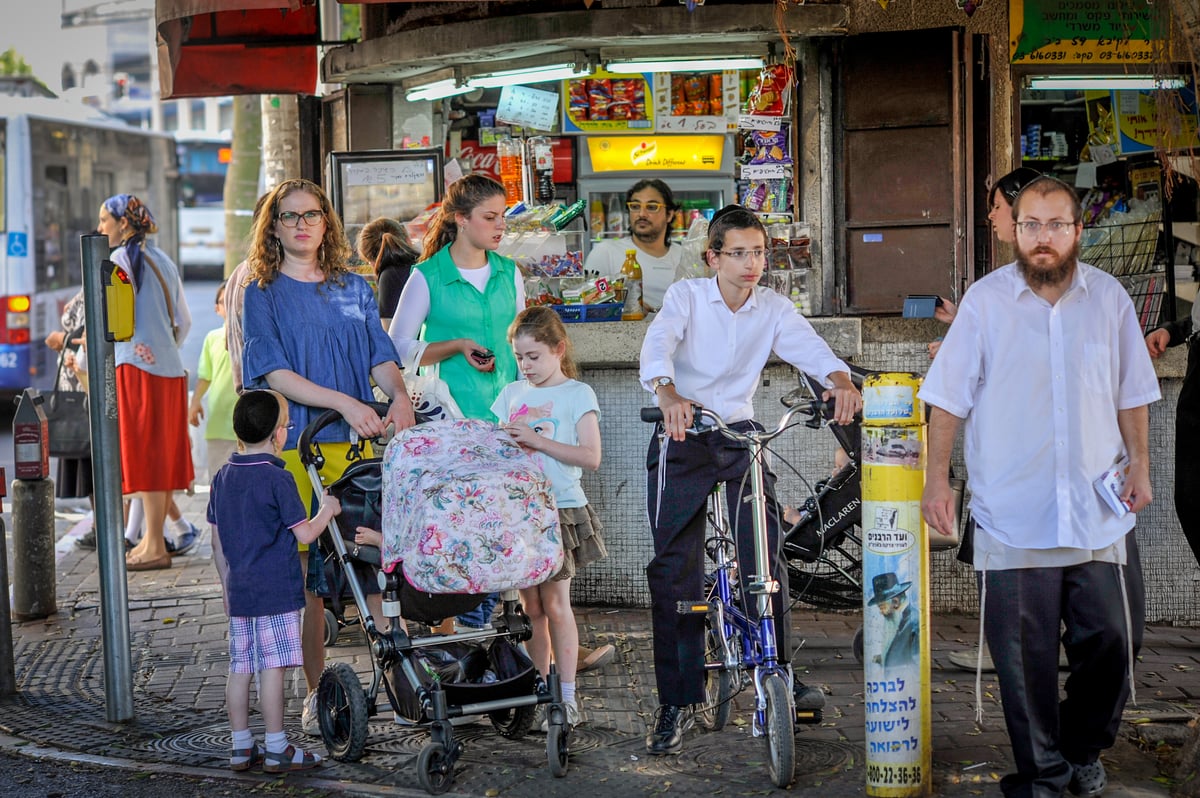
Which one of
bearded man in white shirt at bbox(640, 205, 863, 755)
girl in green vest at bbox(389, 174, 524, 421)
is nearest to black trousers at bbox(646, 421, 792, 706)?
bearded man in white shirt at bbox(640, 205, 863, 755)

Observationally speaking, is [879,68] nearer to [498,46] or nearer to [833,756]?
[498,46]

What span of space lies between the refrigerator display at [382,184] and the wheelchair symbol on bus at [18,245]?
29.1ft

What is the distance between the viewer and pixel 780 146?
27.3 feet

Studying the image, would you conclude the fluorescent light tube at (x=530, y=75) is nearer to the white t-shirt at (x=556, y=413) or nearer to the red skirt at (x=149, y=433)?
the red skirt at (x=149, y=433)

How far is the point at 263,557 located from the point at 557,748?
123 centimetres

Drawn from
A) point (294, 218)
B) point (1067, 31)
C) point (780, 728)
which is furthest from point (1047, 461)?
point (1067, 31)

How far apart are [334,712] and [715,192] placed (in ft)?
17.0

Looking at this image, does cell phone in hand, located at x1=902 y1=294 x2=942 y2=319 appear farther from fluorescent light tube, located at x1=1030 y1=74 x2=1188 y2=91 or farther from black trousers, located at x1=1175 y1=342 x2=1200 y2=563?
fluorescent light tube, located at x1=1030 y1=74 x2=1188 y2=91

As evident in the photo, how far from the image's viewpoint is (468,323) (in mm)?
6375

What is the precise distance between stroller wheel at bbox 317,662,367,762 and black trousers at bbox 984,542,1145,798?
7.22ft

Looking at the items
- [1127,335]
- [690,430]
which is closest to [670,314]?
[690,430]

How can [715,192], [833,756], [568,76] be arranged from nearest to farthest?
1. [833,756]
2. [568,76]
3. [715,192]

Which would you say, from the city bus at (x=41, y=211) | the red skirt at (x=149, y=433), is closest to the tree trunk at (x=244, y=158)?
the city bus at (x=41, y=211)

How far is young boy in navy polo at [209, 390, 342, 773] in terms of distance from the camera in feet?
17.2
